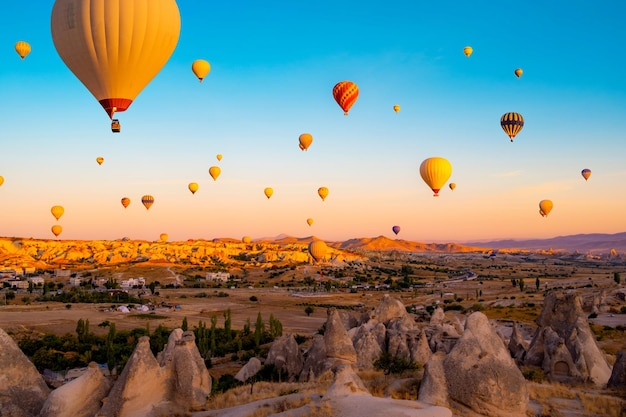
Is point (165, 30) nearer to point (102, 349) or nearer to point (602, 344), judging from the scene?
point (102, 349)

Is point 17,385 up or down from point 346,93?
down

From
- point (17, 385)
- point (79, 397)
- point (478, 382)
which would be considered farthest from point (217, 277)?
point (478, 382)

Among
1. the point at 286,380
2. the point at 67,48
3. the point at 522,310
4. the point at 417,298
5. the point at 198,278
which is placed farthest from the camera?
the point at 198,278

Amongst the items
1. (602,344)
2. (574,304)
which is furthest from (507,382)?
(602,344)

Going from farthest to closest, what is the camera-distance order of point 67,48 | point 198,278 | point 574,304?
point 198,278 < point 67,48 < point 574,304

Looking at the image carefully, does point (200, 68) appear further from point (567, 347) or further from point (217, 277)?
point (217, 277)

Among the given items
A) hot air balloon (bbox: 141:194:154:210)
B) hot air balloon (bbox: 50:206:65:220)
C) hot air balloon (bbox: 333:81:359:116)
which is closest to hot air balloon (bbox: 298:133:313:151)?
hot air balloon (bbox: 333:81:359:116)

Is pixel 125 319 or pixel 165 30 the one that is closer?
pixel 165 30

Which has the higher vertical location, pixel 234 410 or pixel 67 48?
pixel 67 48
